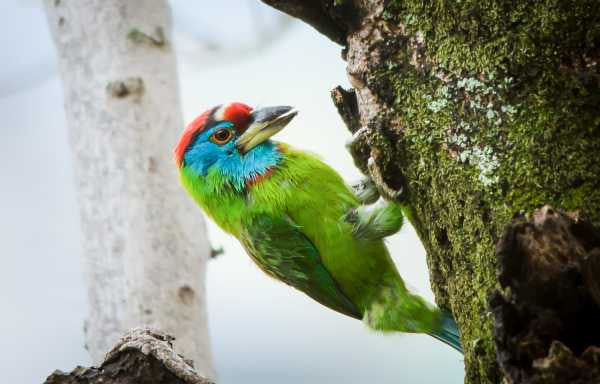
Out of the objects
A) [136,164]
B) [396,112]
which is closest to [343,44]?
[396,112]

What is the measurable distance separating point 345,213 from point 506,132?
1367 millimetres

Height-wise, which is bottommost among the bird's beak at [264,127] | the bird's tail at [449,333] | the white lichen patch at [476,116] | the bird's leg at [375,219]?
the bird's tail at [449,333]

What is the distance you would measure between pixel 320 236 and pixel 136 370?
156cm

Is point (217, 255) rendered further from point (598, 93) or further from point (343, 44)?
point (598, 93)

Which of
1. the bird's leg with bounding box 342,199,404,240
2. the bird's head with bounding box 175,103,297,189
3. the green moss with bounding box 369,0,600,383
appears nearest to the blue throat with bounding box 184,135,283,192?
the bird's head with bounding box 175,103,297,189

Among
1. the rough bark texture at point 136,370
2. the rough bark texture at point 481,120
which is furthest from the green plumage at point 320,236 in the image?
the rough bark texture at point 136,370

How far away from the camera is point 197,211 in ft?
12.6

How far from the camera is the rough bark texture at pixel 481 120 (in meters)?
1.54

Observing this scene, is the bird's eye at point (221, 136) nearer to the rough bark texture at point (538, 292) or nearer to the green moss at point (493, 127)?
the green moss at point (493, 127)

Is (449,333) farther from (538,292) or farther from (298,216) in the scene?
(538,292)

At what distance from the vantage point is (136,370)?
1.45 metres

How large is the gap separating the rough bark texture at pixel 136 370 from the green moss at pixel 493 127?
0.59 meters

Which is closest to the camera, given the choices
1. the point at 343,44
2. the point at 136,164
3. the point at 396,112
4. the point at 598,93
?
the point at 598,93

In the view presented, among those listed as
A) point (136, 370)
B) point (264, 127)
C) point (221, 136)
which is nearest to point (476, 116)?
point (136, 370)
